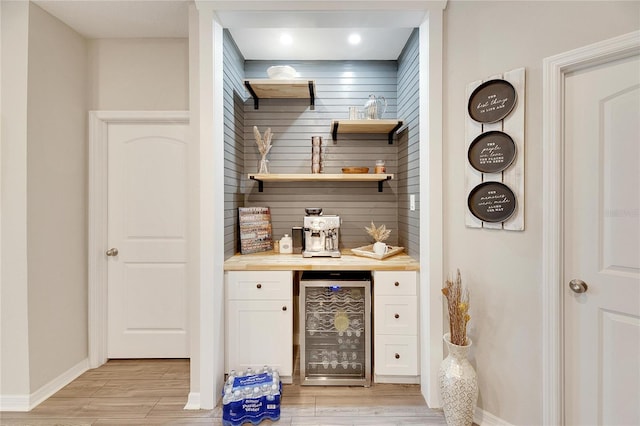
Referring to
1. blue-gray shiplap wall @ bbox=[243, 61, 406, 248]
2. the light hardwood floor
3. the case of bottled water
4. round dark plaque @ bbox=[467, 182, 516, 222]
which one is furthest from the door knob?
the case of bottled water

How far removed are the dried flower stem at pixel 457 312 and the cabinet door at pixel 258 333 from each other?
43.5 inches

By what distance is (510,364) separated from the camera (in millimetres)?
1830

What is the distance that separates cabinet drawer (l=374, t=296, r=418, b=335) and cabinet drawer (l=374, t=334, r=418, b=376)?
53 mm

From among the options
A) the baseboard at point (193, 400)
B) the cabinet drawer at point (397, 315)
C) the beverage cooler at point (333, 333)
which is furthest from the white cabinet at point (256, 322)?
the cabinet drawer at point (397, 315)

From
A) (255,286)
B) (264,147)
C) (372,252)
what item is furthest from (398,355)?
(264,147)

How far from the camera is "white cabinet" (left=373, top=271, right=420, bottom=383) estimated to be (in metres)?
2.27

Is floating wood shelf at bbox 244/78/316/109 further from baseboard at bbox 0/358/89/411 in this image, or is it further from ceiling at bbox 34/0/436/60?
baseboard at bbox 0/358/89/411

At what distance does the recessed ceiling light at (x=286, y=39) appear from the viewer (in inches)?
99.6

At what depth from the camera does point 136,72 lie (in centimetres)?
261

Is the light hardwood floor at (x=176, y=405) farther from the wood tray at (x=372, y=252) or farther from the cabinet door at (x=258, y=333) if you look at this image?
the wood tray at (x=372, y=252)

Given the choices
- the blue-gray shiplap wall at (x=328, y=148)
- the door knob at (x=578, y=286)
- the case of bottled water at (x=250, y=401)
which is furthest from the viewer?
the blue-gray shiplap wall at (x=328, y=148)

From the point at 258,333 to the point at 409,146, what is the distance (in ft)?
6.22

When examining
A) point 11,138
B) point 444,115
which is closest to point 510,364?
point 444,115

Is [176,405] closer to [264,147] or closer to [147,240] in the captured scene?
[147,240]
